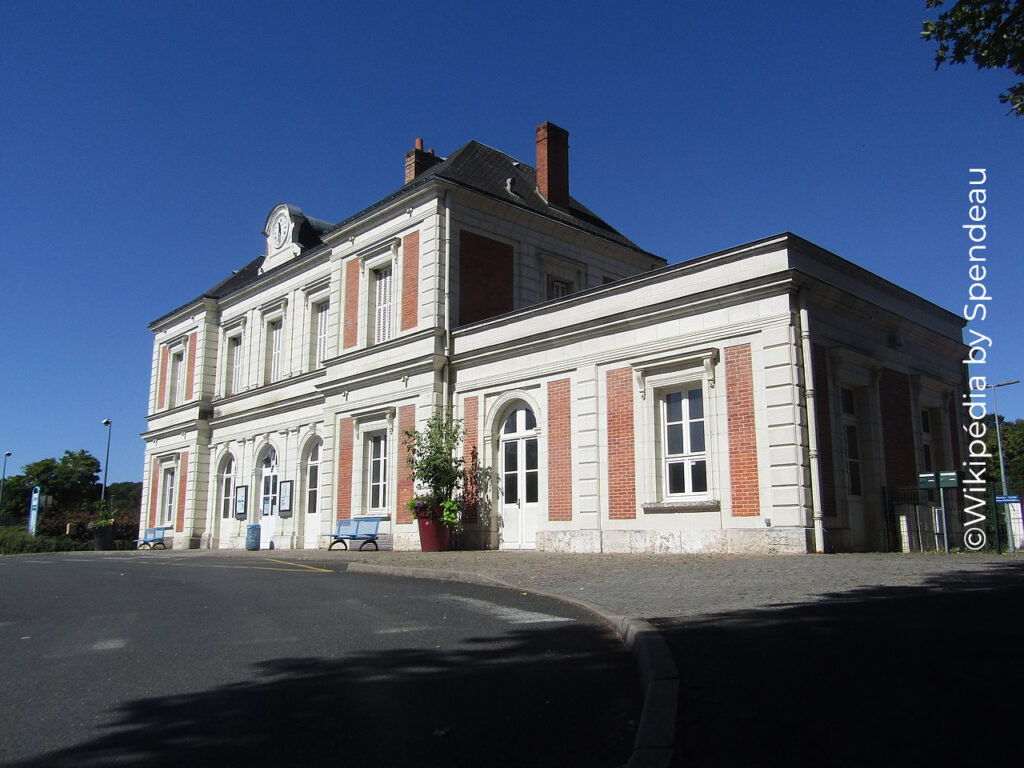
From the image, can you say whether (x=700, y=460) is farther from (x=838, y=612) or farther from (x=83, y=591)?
(x=83, y=591)

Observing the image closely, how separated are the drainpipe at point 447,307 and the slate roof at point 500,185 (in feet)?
2.47

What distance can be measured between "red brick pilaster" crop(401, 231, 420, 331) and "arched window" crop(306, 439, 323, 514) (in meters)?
6.68

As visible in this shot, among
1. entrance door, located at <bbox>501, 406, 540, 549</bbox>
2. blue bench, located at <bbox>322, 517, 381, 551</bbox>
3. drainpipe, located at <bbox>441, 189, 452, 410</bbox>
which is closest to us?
entrance door, located at <bbox>501, 406, 540, 549</bbox>

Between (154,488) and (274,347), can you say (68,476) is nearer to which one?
(154,488)

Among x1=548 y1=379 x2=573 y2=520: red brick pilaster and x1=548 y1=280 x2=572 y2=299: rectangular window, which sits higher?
x1=548 y1=280 x2=572 y2=299: rectangular window

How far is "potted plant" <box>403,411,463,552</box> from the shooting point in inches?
728

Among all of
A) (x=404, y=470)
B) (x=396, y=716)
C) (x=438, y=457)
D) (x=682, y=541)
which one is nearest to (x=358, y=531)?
(x=404, y=470)

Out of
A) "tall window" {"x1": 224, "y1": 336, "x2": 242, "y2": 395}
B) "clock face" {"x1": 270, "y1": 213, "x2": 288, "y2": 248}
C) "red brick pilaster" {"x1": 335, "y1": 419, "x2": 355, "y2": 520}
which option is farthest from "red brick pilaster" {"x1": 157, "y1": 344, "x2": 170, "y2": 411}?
"red brick pilaster" {"x1": 335, "y1": 419, "x2": 355, "y2": 520}

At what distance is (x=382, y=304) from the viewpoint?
877 inches

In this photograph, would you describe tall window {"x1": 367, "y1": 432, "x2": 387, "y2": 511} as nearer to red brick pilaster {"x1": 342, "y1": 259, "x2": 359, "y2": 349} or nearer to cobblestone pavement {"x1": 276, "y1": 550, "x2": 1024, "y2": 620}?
red brick pilaster {"x1": 342, "y1": 259, "x2": 359, "y2": 349}

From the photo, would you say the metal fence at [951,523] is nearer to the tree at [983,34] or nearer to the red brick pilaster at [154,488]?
the tree at [983,34]

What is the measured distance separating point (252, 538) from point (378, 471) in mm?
7595

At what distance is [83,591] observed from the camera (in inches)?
449

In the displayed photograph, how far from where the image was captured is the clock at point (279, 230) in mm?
29516
